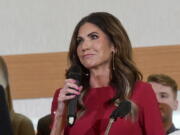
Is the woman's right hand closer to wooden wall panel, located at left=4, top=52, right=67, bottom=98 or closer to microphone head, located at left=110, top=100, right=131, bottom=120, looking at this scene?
microphone head, located at left=110, top=100, right=131, bottom=120

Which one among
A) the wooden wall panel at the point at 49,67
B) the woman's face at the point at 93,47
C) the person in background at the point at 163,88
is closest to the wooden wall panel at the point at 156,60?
the wooden wall panel at the point at 49,67

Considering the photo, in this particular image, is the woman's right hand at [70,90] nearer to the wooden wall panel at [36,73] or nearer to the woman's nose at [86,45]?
the woman's nose at [86,45]

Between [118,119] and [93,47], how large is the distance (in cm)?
32

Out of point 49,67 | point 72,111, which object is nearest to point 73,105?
point 72,111

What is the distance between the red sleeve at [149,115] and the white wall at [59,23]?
4.63 feet

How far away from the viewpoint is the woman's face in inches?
79.7

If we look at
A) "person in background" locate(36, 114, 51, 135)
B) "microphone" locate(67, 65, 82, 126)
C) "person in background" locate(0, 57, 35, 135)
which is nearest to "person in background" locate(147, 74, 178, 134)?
"person in background" locate(36, 114, 51, 135)

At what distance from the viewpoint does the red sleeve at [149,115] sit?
6.56ft

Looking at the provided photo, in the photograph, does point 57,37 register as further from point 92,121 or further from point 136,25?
point 92,121

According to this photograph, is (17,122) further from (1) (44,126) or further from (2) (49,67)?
(2) (49,67)

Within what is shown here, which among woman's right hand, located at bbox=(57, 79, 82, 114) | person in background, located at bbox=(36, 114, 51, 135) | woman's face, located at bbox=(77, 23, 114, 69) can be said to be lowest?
person in background, located at bbox=(36, 114, 51, 135)

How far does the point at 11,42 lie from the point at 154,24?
1.04 meters

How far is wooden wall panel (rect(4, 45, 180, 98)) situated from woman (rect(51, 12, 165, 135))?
1330mm

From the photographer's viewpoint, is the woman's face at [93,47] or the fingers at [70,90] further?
the woman's face at [93,47]
